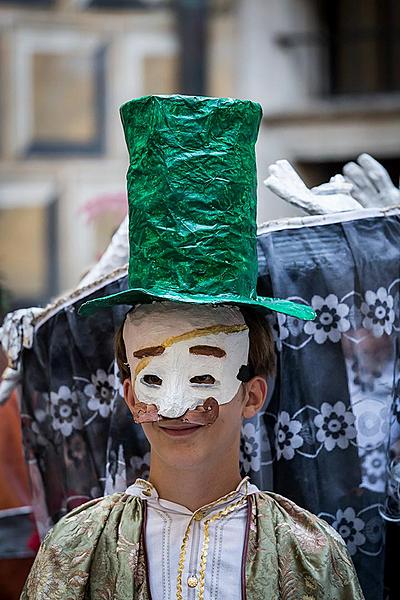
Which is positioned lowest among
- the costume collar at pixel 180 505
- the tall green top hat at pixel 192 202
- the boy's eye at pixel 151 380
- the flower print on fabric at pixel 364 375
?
the costume collar at pixel 180 505

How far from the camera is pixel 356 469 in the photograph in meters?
2.46

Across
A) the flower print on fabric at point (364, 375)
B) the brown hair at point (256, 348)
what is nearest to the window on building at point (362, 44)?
the flower print on fabric at point (364, 375)

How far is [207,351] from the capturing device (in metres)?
2.03

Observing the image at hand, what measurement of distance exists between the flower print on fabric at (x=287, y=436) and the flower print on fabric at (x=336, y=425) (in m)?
0.05

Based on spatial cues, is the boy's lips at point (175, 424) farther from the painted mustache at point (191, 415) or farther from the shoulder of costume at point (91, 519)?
the shoulder of costume at point (91, 519)

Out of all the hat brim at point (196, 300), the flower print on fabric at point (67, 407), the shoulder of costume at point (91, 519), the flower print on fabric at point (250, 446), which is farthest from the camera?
the flower print on fabric at point (67, 407)

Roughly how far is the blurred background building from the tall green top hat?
14.7ft

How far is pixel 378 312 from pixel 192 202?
1.95 feet

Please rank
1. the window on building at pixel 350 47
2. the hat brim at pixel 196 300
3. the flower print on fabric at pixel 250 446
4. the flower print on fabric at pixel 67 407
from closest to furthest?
the hat brim at pixel 196 300, the flower print on fabric at pixel 250 446, the flower print on fabric at pixel 67 407, the window on building at pixel 350 47

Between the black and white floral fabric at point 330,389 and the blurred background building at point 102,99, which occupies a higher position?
the blurred background building at point 102,99

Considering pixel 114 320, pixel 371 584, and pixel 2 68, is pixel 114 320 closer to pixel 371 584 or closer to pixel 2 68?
pixel 371 584

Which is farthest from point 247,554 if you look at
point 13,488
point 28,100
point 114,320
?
point 28,100

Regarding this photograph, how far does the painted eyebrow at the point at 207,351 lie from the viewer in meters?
2.03

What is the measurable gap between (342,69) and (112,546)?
561 centimetres
